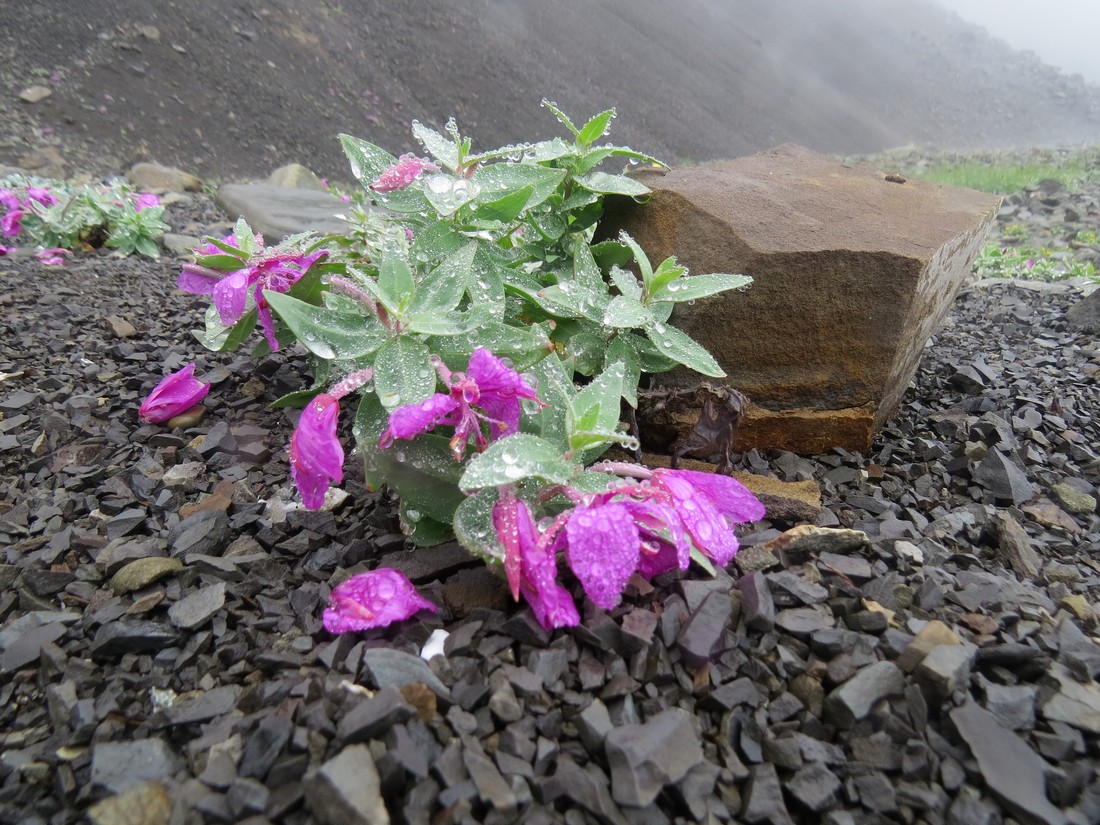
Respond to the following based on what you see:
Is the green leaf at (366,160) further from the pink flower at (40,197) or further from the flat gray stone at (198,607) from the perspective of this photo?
the pink flower at (40,197)

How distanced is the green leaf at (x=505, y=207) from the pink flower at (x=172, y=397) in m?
0.95

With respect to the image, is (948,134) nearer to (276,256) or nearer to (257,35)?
(257,35)

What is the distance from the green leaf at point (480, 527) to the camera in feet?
3.57

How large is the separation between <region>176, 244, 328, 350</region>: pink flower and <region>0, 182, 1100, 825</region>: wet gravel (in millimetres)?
368

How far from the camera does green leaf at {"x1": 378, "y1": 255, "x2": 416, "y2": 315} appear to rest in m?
1.29

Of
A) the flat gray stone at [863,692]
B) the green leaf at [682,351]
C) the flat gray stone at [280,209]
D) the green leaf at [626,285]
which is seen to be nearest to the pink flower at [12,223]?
the flat gray stone at [280,209]

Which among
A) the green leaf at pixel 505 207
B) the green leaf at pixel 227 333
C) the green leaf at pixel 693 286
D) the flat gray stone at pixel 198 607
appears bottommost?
the flat gray stone at pixel 198 607

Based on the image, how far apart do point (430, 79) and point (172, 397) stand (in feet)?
30.3

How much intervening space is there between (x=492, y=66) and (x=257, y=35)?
3.31 metres

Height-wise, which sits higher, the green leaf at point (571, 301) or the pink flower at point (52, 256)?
the green leaf at point (571, 301)

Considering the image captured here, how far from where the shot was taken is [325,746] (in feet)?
3.13

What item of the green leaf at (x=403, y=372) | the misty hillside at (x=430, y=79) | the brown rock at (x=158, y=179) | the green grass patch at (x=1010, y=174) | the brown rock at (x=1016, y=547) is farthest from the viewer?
the green grass patch at (x=1010, y=174)

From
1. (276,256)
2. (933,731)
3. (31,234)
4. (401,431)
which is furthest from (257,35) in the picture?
(933,731)

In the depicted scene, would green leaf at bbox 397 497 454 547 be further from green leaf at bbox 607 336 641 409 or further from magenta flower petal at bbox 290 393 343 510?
green leaf at bbox 607 336 641 409
